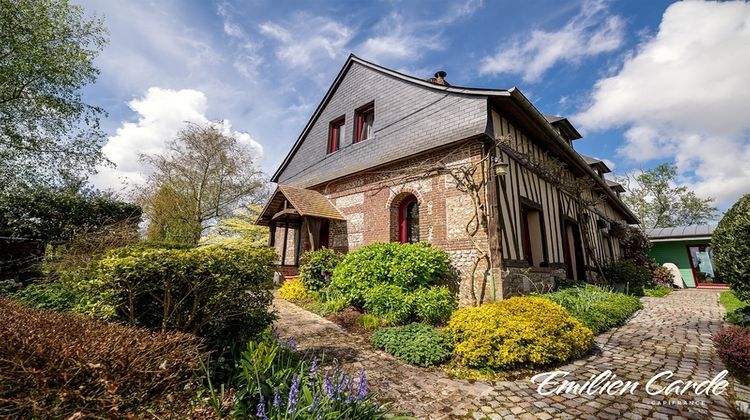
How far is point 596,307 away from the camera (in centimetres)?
650

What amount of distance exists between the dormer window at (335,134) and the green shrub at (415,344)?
8311 mm

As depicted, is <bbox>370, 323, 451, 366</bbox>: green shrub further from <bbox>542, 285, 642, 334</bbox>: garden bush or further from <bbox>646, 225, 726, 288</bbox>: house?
<bbox>646, 225, 726, 288</bbox>: house

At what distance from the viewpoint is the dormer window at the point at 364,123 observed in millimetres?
10719

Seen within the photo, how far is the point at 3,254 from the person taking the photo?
736 centimetres

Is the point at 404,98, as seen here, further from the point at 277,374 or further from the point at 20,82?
the point at 20,82

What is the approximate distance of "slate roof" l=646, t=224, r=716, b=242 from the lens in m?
16.8

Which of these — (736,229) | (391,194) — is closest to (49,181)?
(391,194)

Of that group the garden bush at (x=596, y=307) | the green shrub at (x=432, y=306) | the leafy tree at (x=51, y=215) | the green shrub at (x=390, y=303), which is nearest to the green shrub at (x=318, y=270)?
the green shrub at (x=390, y=303)

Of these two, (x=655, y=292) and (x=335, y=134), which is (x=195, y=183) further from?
(x=655, y=292)

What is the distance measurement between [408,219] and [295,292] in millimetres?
3834

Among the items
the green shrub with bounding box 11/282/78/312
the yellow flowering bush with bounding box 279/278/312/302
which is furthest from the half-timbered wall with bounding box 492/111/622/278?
the green shrub with bounding box 11/282/78/312

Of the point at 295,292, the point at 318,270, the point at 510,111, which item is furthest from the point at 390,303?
the point at 510,111

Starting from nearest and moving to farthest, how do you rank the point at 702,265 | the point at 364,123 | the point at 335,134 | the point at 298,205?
the point at 298,205 < the point at 364,123 < the point at 335,134 < the point at 702,265

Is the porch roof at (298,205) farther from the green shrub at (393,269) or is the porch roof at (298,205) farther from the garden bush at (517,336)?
the garden bush at (517,336)
